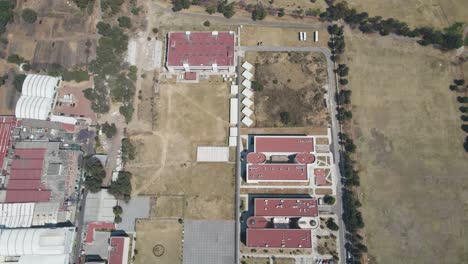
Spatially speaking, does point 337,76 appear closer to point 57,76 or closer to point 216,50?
point 216,50

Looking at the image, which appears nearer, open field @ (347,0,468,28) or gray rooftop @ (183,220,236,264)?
gray rooftop @ (183,220,236,264)

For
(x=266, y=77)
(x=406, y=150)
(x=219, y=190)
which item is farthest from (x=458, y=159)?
(x=219, y=190)

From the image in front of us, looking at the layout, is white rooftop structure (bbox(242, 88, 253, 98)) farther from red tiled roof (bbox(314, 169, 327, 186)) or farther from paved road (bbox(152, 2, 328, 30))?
red tiled roof (bbox(314, 169, 327, 186))

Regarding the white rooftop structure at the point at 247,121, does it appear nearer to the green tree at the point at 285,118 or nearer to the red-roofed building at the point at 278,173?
the green tree at the point at 285,118

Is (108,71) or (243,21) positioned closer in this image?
(108,71)

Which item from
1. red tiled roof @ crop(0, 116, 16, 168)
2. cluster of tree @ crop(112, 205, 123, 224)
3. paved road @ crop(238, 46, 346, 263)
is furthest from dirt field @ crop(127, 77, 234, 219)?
red tiled roof @ crop(0, 116, 16, 168)

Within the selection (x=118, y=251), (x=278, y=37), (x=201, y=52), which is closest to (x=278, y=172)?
(x=201, y=52)

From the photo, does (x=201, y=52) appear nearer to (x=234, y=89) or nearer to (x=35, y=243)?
(x=234, y=89)
